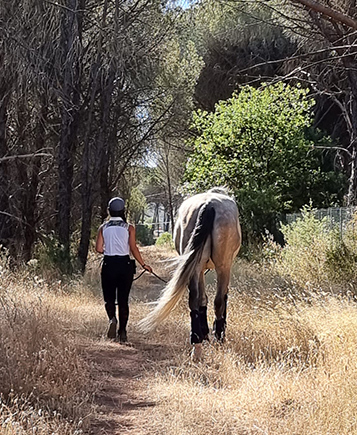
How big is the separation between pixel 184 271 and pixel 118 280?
5.31ft

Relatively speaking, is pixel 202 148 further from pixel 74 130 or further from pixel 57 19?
pixel 57 19

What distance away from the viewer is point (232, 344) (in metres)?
6.96

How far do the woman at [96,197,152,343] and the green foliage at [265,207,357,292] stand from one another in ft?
10.3

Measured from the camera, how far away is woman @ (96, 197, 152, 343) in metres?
8.20

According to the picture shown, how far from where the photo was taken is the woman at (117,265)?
323 inches

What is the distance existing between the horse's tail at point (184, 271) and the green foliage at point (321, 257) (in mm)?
3409

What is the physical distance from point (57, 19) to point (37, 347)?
582cm

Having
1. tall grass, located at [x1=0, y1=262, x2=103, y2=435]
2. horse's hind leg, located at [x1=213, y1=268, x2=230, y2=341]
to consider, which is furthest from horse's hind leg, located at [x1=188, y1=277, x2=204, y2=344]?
tall grass, located at [x1=0, y1=262, x2=103, y2=435]

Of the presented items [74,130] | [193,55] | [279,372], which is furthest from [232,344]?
[193,55]

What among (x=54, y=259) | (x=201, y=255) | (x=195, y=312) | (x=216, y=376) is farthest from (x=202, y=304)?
(x=54, y=259)

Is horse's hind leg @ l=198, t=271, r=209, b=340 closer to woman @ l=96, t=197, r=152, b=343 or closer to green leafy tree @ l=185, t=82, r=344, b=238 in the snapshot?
woman @ l=96, t=197, r=152, b=343

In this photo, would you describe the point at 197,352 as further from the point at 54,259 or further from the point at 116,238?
the point at 54,259

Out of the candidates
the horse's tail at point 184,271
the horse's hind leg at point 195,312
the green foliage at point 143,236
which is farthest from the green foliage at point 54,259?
the green foliage at point 143,236

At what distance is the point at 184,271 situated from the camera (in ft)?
22.4
